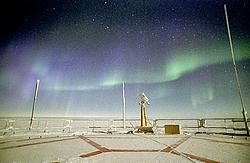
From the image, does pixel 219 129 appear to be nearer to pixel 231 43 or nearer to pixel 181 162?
pixel 231 43

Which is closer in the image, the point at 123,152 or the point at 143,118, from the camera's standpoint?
the point at 123,152

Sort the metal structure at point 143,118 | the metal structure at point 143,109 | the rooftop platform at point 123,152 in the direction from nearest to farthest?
1. the rooftop platform at point 123,152
2. the metal structure at point 143,118
3. the metal structure at point 143,109

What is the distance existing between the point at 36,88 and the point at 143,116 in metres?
9.09

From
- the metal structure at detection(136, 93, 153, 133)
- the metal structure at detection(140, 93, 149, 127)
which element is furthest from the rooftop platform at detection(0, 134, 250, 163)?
the metal structure at detection(140, 93, 149, 127)

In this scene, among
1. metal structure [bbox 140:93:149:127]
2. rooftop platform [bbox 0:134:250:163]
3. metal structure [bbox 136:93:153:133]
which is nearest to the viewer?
rooftop platform [bbox 0:134:250:163]

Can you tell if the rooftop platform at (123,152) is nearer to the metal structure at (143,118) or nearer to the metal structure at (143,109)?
the metal structure at (143,118)

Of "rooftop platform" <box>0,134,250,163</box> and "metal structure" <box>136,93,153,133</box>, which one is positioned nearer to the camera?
"rooftop platform" <box>0,134,250,163</box>

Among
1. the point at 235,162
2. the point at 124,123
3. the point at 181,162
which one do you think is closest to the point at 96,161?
the point at 181,162

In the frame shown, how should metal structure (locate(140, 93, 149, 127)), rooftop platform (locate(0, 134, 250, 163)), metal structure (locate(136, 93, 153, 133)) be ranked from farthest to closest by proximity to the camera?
metal structure (locate(140, 93, 149, 127)) → metal structure (locate(136, 93, 153, 133)) → rooftop platform (locate(0, 134, 250, 163))

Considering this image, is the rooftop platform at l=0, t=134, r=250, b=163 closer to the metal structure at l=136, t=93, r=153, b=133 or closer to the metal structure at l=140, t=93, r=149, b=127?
the metal structure at l=136, t=93, r=153, b=133

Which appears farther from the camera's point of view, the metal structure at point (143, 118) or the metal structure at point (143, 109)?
the metal structure at point (143, 109)

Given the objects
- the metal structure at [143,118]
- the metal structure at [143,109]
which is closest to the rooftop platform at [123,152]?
the metal structure at [143,118]

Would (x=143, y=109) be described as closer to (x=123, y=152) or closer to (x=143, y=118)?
(x=143, y=118)

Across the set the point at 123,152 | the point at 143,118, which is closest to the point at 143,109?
the point at 143,118
